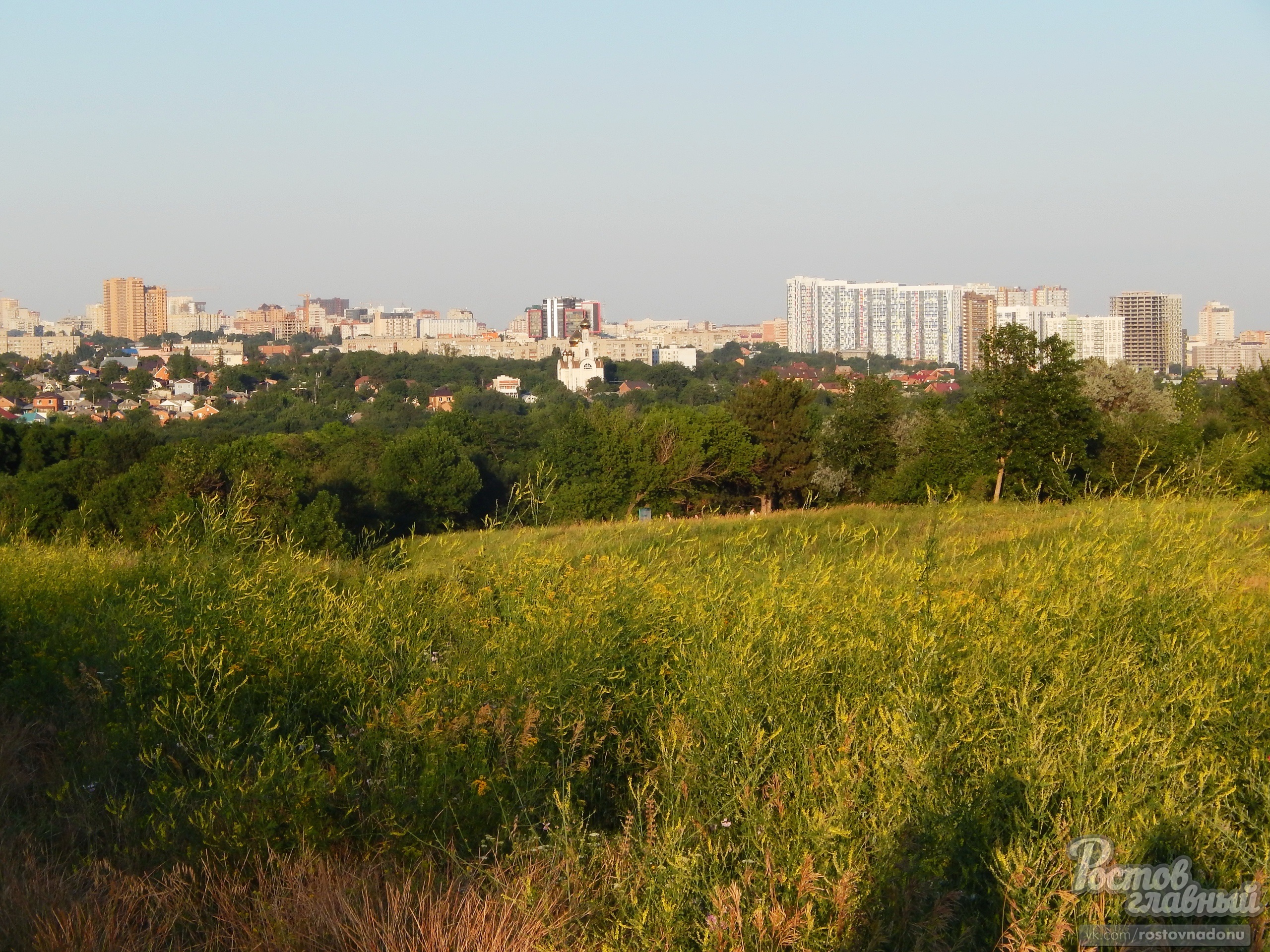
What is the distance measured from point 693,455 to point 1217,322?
150540 mm

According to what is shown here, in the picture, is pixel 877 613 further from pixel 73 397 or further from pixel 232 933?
pixel 73 397

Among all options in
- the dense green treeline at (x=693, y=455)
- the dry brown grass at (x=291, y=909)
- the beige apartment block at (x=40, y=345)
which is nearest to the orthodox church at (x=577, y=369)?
the dense green treeline at (x=693, y=455)

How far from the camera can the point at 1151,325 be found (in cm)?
11619

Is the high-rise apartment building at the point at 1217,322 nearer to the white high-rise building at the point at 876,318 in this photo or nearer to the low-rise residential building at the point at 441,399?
the white high-rise building at the point at 876,318

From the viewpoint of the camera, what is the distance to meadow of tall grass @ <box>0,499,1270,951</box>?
8.51 ft

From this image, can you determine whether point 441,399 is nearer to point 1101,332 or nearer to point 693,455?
point 693,455

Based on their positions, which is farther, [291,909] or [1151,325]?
[1151,325]

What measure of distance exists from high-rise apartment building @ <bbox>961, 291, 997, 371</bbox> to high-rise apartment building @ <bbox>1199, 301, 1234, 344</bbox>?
28.4 m

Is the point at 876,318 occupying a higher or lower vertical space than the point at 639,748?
higher

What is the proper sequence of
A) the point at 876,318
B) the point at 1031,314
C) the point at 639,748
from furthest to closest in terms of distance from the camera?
the point at 876,318
the point at 1031,314
the point at 639,748

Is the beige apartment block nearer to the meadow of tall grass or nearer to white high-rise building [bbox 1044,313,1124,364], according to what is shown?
white high-rise building [bbox 1044,313,1124,364]

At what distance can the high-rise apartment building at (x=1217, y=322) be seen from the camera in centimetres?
15438

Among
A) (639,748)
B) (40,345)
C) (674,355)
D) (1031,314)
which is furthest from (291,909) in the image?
(40,345)

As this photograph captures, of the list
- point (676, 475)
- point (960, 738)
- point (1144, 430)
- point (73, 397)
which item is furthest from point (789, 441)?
point (73, 397)
